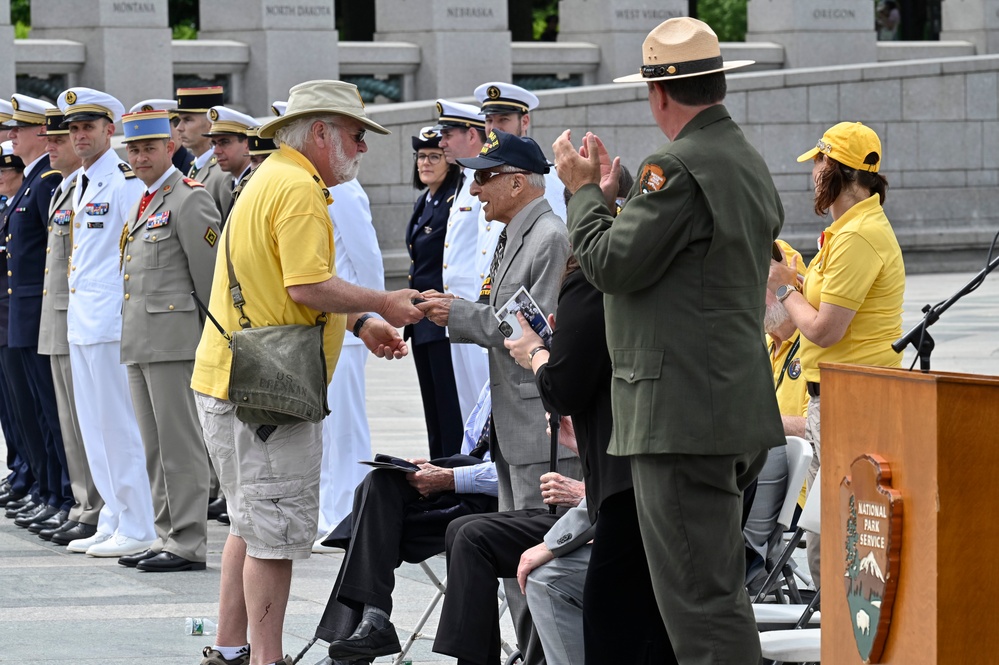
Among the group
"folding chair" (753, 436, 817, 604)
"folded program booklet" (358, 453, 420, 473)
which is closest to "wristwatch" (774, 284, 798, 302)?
"folding chair" (753, 436, 817, 604)

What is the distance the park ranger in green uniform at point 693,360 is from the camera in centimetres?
406

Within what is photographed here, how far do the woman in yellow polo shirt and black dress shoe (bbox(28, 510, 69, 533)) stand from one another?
4.76 m

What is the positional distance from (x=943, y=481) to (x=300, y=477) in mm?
2668

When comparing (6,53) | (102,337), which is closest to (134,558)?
(102,337)

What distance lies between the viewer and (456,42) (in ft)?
66.1

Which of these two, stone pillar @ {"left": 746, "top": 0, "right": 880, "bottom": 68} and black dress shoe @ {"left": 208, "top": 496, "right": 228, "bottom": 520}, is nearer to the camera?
black dress shoe @ {"left": 208, "top": 496, "right": 228, "bottom": 520}

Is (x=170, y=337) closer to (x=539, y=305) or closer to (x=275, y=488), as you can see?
(x=275, y=488)

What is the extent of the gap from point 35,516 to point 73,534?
65 centimetres

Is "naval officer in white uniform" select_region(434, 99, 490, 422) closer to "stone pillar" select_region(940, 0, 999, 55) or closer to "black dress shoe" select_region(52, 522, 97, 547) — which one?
"black dress shoe" select_region(52, 522, 97, 547)

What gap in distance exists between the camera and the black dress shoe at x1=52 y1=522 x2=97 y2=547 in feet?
28.6

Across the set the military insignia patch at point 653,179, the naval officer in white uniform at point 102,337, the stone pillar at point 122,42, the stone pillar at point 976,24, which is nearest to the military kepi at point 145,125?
the naval officer in white uniform at point 102,337

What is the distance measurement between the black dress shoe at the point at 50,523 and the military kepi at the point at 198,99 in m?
2.67

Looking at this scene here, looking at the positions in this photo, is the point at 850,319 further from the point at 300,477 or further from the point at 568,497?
the point at 300,477

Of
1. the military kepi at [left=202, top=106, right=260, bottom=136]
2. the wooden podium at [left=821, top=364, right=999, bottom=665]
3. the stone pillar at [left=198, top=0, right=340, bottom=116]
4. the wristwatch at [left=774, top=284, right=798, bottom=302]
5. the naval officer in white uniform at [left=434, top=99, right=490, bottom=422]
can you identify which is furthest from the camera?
the stone pillar at [left=198, top=0, right=340, bottom=116]
